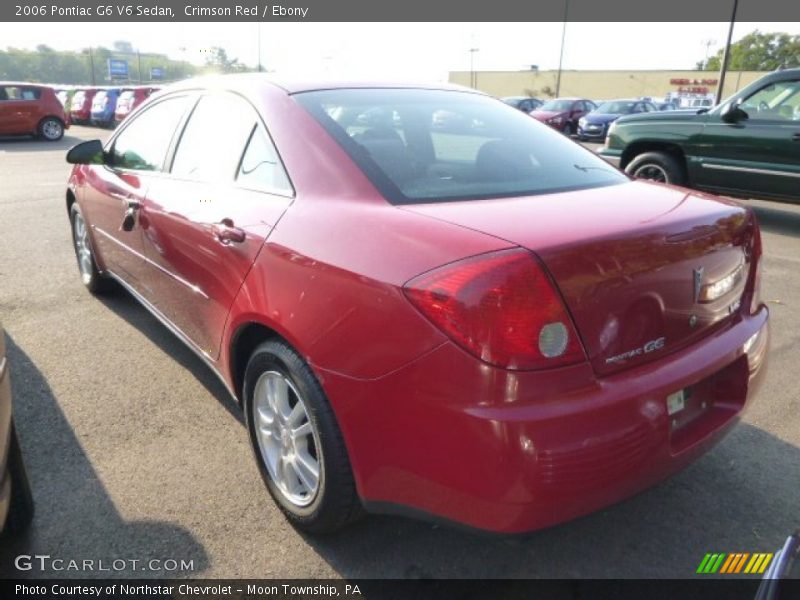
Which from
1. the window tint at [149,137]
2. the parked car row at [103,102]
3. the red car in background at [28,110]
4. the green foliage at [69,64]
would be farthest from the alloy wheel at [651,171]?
the green foliage at [69,64]

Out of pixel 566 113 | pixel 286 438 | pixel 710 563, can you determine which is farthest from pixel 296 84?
pixel 566 113

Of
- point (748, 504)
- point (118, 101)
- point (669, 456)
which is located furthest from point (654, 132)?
point (118, 101)

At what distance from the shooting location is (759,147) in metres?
7.37

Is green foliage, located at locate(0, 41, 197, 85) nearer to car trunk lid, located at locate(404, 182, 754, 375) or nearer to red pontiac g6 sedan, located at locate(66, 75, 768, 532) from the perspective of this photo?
red pontiac g6 sedan, located at locate(66, 75, 768, 532)

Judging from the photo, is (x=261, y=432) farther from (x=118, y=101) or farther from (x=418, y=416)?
(x=118, y=101)

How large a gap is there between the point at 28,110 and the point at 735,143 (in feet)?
63.0

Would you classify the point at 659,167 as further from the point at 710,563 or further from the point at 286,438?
the point at 286,438

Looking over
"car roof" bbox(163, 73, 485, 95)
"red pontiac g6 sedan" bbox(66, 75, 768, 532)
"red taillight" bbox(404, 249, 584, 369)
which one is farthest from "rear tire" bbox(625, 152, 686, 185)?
"red taillight" bbox(404, 249, 584, 369)

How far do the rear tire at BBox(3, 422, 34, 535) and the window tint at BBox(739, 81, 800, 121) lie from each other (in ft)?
26.2

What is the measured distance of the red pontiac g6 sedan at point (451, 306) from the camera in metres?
1.68

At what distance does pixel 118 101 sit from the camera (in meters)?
24.1

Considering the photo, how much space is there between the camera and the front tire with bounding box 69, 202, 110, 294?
466 centimetres

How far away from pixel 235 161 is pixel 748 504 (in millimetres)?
2531

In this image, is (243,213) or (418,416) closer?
(418,416)
